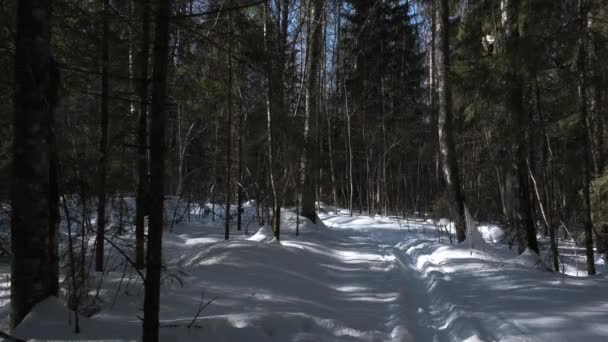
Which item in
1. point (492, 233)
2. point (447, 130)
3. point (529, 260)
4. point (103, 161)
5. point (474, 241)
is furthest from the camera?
point (492, 233)

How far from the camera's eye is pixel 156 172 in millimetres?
3557

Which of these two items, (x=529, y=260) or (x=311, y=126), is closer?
(x=529, y=260)

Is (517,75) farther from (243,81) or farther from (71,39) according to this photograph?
(71,39)

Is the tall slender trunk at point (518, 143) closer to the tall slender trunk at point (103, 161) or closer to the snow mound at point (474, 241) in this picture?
the snow mound at point (474, 241)

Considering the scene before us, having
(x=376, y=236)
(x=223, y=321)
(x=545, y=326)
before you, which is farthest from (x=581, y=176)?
(x=223, y=321)

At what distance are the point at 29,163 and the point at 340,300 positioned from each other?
433 centimetres

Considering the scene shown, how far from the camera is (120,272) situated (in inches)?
292

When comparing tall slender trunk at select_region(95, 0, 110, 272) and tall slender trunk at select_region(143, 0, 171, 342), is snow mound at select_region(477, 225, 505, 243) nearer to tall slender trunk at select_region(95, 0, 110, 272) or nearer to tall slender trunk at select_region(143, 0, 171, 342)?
tall slender trunk at select_region(95, 0, 110, 272)

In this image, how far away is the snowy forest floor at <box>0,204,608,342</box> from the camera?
4340mm

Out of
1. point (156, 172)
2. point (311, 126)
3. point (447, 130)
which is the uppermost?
point (311, 126)

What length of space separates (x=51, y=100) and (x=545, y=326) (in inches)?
215

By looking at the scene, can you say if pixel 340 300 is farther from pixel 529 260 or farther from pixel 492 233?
pixel 492 233

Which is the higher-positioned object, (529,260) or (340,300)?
(529,260)

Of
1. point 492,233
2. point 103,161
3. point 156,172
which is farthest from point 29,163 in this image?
point 492,233
